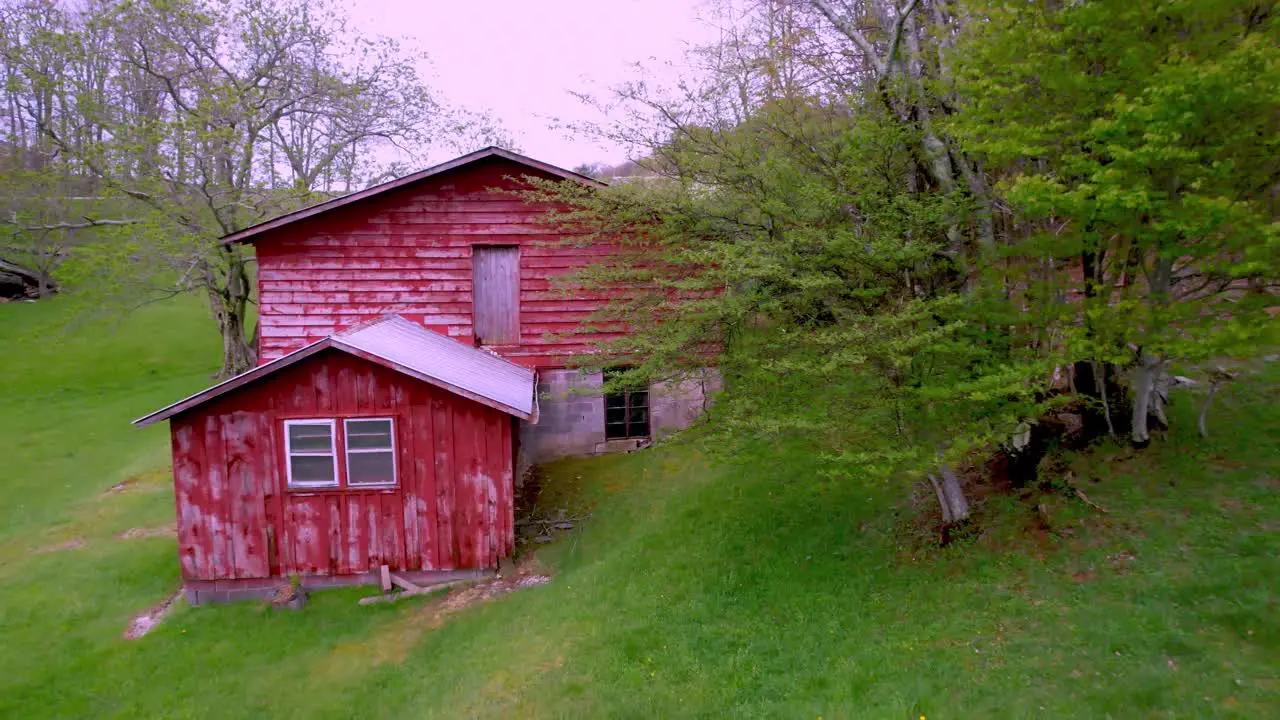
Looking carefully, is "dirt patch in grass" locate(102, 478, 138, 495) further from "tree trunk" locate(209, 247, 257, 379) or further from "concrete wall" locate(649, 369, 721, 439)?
"concrete wall" locate(649, 369, 721, 439)

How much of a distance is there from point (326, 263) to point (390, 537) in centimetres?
676

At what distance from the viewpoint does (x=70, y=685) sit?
966 centimetres

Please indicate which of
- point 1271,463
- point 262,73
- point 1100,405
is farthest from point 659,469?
point 262,73

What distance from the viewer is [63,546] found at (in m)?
14.6

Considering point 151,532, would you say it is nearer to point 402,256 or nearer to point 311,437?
point 311,437

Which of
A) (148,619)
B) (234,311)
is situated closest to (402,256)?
(148,619)

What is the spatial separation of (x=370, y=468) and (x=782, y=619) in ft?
22.2

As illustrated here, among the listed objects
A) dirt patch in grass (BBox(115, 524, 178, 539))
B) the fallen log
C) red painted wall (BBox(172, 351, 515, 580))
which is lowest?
dirt patch in grass (BBox(115, 524, 178, 539))

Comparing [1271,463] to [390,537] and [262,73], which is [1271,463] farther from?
[262,73]

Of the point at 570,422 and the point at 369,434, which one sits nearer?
the point at 369,434

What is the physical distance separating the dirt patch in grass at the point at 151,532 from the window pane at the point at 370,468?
580 cm

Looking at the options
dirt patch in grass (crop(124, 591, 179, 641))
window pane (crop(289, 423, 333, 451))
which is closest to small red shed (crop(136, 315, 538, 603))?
window pane (crop(289, 423, 333, 451))

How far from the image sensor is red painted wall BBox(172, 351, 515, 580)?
11750 millimetres

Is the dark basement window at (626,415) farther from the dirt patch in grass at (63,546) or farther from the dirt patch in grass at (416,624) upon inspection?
the dirt patch in grass at (63,546)
